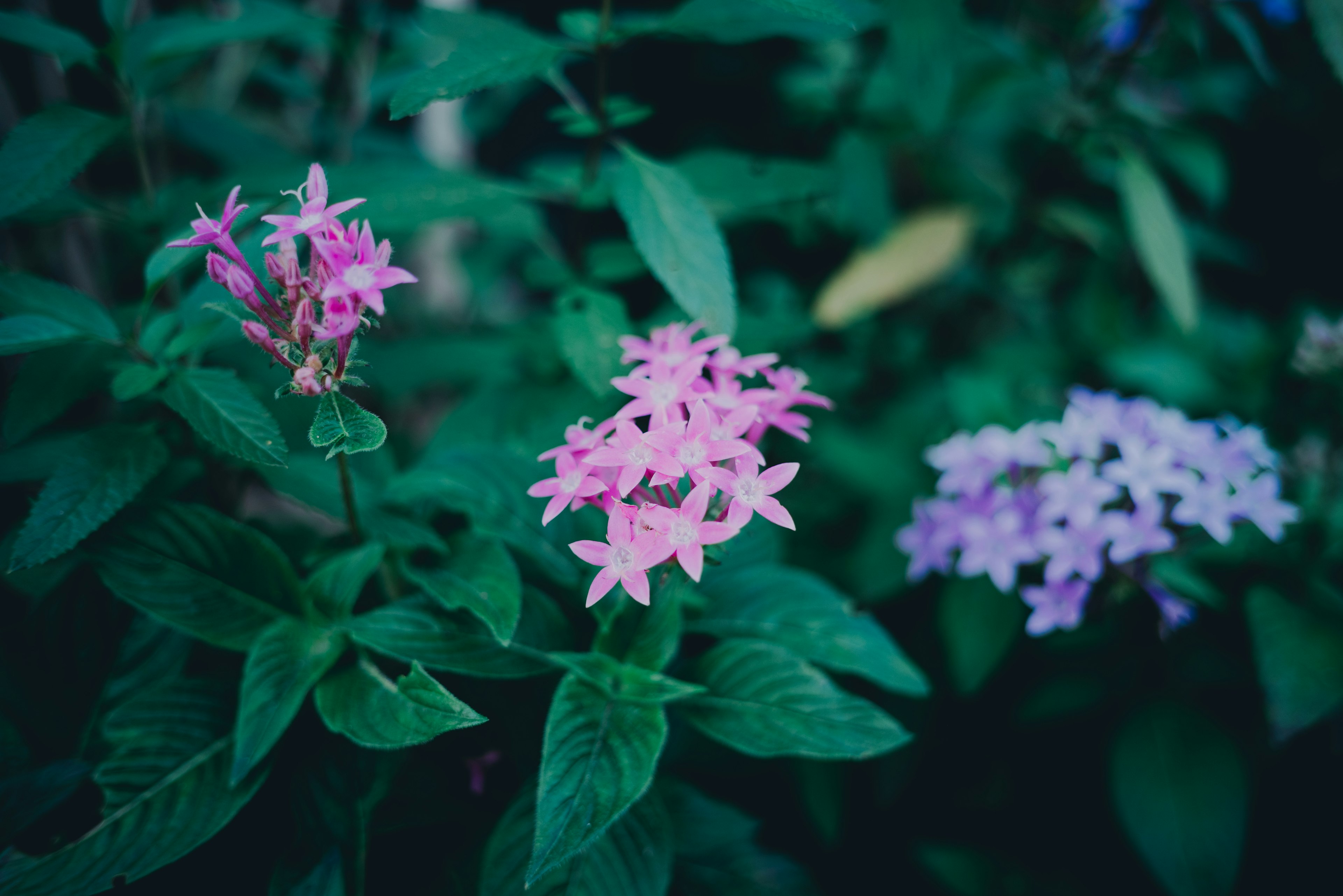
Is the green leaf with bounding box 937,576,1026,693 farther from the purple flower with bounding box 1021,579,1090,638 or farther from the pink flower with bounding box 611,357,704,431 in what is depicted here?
the pink flower with bounding box 611,357,704,431

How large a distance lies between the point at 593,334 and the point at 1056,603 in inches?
29.1

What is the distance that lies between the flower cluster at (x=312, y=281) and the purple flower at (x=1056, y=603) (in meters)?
0.89

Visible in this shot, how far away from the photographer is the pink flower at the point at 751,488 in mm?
681

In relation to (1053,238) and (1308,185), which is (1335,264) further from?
(1053,238)

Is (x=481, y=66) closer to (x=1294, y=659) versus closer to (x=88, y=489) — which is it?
(x=88, y=489)

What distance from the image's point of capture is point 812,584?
100cm

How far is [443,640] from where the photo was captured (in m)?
0.80

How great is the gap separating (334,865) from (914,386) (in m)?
1.53

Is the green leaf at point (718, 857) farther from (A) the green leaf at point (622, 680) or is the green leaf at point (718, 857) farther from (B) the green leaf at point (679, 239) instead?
(B) the green leaf at point (679, 239)

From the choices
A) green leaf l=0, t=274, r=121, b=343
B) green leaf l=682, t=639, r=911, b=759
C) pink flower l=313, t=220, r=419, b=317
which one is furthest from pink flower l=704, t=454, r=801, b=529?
green leaf l=0, t=274, r=121, b=343

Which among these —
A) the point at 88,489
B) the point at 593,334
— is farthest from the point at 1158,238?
the point at 88,489

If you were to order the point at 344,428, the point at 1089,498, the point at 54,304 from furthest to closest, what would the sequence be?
the point at 1089,498 → the point at 54,304 → the point at 344,428

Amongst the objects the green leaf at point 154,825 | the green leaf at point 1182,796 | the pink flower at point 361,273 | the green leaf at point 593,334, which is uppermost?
the pink flower at point 361,273

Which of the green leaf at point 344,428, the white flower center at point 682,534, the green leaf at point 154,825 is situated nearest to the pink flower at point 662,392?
the white flower center at point 682,534
